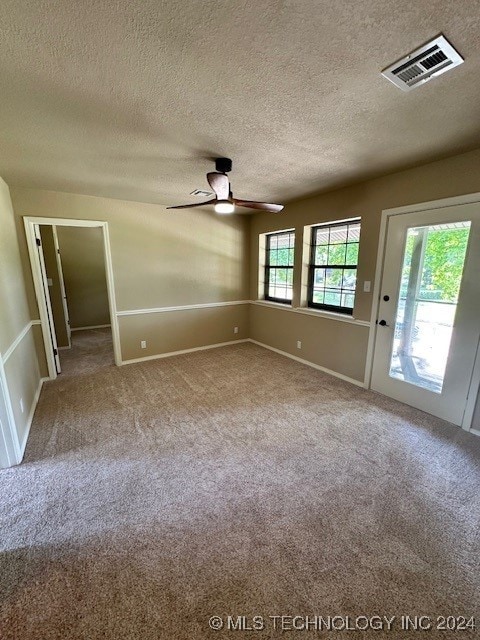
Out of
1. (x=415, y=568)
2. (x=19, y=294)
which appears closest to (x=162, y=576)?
(x=415, y=568)

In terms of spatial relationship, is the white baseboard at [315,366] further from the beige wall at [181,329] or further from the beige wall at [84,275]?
the beige wall at [84,275]

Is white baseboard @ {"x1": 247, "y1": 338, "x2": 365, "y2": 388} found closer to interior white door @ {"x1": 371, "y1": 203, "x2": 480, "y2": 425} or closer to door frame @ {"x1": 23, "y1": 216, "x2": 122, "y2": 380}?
interior white door @ {"x1": 371, "y1": 203, "x2": 480, "y2": 425}

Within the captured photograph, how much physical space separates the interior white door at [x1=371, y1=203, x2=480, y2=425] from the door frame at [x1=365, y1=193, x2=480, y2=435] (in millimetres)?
37

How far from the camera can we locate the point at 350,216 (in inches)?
131

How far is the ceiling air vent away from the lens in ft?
3.86

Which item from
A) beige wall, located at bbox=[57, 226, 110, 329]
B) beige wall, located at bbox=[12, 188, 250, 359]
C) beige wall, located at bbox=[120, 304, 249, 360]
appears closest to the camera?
beige wall, located at bbox=[12, 188, 250, 359]

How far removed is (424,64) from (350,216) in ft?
6.99

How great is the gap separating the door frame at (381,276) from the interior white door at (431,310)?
37mm

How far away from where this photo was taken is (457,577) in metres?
1.34

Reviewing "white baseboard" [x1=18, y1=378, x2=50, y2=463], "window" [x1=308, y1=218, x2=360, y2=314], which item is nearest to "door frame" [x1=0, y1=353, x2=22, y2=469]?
"white baseboard" [x1=18, y1=378, x2=50, y2=463]

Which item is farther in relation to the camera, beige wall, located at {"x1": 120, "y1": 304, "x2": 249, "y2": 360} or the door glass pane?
beige wall, located at {"x1": 120, "y1": 304, "x2": 249, "y2": 360}

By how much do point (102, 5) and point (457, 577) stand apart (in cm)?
301

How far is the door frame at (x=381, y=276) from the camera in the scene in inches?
94.9

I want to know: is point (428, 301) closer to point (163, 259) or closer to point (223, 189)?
point (223, 189)
